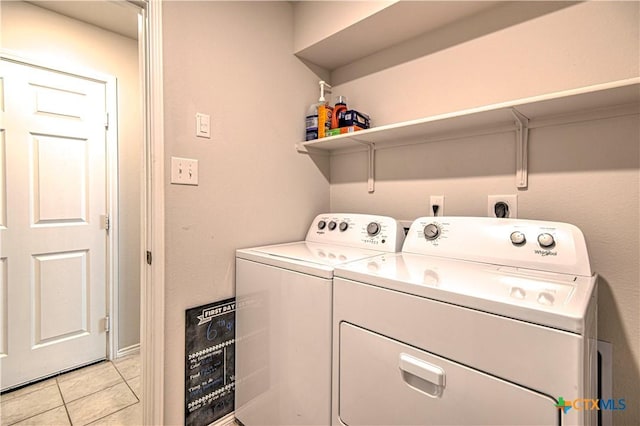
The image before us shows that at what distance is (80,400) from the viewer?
1.70 metres

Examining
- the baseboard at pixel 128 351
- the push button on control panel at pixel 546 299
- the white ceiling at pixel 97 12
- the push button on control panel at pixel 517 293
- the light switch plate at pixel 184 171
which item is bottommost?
the baseboard at pixel 128 351

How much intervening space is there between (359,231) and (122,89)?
2.02 m

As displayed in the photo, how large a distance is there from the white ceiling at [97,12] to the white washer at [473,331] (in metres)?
2.09

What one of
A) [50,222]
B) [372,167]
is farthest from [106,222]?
[372,167]

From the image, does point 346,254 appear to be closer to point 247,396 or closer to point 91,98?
point 247,396

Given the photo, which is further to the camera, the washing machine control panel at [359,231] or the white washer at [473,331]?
the washing machine control panel at [359,231]

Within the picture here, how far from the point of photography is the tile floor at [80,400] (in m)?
1.56

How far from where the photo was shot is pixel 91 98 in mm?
2014

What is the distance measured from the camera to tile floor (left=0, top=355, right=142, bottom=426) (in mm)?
1558

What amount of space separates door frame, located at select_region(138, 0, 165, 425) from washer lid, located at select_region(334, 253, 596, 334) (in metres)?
0.82

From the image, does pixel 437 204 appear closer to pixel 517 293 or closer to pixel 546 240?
pixel 546 240

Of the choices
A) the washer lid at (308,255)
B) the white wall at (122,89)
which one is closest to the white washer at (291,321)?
the washer lid at (308,255)

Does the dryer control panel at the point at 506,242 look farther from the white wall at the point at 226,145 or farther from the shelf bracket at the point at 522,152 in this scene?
the white wall at the point at 226,145

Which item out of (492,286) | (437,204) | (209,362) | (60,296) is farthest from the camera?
(60,296)
